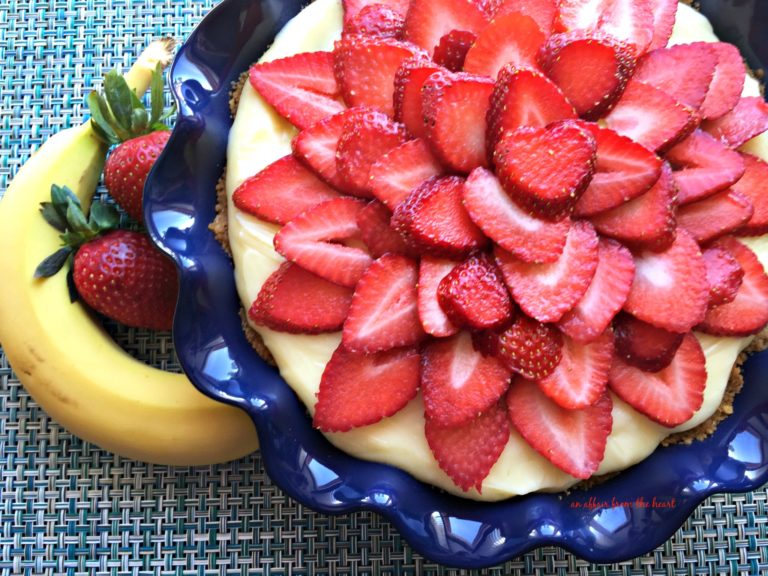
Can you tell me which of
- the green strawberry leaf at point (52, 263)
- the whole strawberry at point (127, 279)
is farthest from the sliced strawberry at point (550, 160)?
the green strawberry leaf at point (52, 263)

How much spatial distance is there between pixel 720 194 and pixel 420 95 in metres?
0.72

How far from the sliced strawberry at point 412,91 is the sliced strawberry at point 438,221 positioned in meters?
0.13

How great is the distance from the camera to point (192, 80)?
77.8 inches

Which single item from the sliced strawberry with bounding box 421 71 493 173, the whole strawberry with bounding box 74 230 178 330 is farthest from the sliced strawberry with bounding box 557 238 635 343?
the whole strawberry with bounding box 74 230 178 330

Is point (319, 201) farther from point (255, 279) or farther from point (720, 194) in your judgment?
point (720, 194)

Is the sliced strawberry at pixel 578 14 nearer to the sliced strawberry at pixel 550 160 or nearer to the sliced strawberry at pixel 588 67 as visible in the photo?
the sliced strawberry at pixel 588 67

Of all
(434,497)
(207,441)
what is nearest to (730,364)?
(434,497)

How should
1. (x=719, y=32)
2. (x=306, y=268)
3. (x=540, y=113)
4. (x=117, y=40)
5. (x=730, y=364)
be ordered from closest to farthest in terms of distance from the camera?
(x=540, y=113) → (x=306, y=268) → (x=730, y=364) → (x=719, y=32) → (x=117, y=40)

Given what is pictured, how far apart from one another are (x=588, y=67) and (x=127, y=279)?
1276 millimetres

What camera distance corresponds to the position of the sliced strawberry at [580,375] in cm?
174

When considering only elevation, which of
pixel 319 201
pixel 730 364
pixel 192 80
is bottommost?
pixel 730 364

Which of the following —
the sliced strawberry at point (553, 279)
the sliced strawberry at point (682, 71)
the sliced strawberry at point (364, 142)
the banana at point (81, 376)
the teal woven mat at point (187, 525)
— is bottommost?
the teal woven mat at point (187, 525)

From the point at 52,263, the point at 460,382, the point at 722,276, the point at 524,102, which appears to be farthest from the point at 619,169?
the point at 52,263

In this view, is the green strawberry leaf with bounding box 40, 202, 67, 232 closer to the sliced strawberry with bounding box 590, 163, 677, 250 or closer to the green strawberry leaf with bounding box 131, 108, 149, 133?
the green strawberry leaf with bounding box 131, 108, 149, 133
